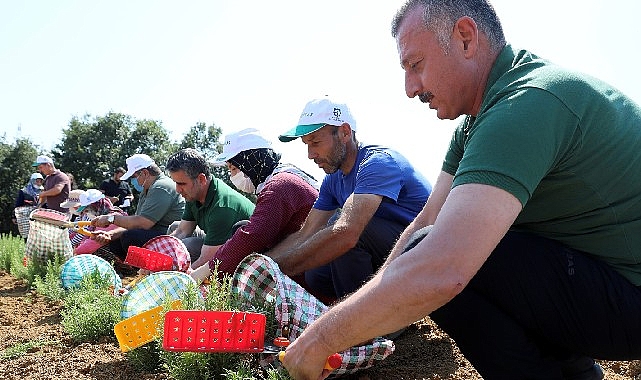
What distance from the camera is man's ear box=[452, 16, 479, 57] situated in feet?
5.49

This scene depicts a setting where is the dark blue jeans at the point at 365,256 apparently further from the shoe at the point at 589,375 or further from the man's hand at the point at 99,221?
the man's hand at the point at 99,221

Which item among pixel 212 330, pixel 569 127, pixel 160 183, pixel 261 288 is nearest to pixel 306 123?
pixel 261 288

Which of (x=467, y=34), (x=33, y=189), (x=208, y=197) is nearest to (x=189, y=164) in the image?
(x=208, y=197)

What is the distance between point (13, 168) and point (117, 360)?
105 feet

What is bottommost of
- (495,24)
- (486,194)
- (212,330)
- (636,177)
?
(212,330)

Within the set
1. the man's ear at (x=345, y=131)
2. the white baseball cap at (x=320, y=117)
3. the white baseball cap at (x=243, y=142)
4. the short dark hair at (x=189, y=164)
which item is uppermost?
the white baseball cap at (x=320, y=117)

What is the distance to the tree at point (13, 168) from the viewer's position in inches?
1167

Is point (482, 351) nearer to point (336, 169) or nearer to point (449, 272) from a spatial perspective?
point (449, 272)

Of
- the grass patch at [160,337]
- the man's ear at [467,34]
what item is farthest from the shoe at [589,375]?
the man's ear at [467,34]

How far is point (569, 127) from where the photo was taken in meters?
1.44

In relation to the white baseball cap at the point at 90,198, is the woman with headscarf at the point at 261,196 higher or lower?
higher

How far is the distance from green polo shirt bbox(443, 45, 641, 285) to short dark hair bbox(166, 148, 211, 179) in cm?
300

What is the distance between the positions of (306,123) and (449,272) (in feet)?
7.11

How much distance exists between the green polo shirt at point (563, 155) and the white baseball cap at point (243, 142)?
253cm
